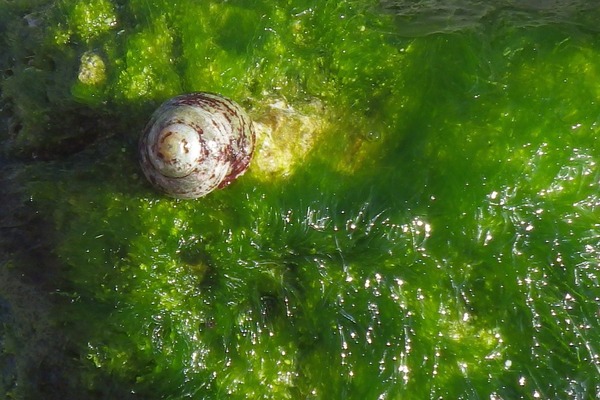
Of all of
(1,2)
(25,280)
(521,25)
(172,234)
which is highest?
(521,25)

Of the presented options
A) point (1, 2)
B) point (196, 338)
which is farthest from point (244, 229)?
point (1, 2)

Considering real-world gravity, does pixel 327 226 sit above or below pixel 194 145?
below

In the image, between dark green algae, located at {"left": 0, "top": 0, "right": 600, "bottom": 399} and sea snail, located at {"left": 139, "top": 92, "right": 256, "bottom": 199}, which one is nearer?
sea snail, located at {"left": 139, "top": 92, "right": 256, "bottom": 199}

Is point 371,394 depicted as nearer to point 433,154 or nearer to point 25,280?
point 433,154

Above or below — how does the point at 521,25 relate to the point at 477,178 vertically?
above

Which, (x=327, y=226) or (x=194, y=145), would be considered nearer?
(x=194, y=145)
